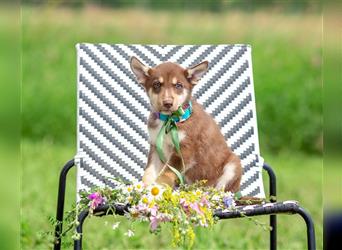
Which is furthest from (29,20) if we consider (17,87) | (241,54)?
(17,87)

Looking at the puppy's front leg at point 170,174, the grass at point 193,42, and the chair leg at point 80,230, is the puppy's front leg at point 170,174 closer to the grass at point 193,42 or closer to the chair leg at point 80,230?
the chair leg at point 80,230

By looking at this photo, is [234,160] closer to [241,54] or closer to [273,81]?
[241,54]

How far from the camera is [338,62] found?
2102 millimetres

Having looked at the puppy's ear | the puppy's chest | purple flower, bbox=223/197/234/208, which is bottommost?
purple flower, bbox=223/197/234/208

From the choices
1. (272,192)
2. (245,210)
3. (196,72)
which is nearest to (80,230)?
(245,210)

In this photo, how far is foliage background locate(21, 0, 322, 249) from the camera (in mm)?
4715

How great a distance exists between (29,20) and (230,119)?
5329mm

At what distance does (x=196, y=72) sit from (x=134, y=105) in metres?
0.29

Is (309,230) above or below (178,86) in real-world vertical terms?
below

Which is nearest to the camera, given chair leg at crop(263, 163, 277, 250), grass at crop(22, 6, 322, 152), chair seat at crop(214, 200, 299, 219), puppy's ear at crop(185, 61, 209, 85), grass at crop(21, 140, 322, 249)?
chair seat at crop(214, 200, 299, 219)

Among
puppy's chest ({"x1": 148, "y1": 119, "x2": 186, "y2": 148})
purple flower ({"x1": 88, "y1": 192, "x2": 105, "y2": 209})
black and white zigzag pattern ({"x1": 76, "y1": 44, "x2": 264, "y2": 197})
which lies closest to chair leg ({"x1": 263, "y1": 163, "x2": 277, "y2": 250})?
black and white zigzag pattern ({"x1": 76, "y1": 44, "x2": 264, "y2": 197})

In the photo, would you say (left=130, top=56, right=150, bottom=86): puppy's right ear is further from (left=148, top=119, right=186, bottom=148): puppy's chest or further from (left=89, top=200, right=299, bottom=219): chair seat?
(left=89, top=200, right=299, bottom=219): chair seat

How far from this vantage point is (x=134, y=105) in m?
3.24

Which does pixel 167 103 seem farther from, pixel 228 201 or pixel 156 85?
pixel 228 201
